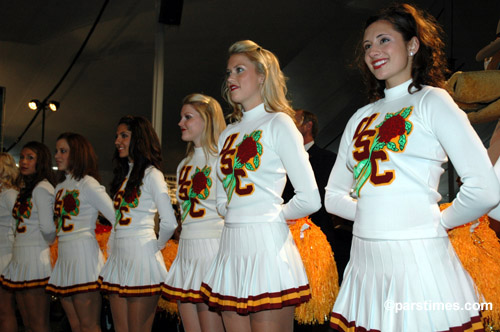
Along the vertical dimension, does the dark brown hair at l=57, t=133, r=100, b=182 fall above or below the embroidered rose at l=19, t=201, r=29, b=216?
above

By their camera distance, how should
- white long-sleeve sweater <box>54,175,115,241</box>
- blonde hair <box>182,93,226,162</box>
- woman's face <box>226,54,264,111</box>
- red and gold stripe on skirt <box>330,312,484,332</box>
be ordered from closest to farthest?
1. red and gold stripe on skirt <box>330,312,484,332</box>
2. woman's face <box>226,54,264,111</box>
3. blonde hair <box>182,93,226,162</box>
4. white long-sleeve sweater <box>54,175,115,241</box>

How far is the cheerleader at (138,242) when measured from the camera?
361cm

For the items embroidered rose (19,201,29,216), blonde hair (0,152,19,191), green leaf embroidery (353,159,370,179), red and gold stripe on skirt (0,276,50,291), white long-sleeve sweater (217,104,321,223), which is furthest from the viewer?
blonde hair (0,152,19,191)

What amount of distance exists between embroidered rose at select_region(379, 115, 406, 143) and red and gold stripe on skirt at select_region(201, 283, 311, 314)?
2.75 feet

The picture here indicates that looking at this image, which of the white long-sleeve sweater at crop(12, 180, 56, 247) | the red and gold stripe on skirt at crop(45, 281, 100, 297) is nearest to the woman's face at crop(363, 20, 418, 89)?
the red and gold stripe on skirt at crop(45, 281, 100, 297)

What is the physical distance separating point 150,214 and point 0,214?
85.9 inches

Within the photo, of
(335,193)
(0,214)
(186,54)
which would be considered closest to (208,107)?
(335,193)

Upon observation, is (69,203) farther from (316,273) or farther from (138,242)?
(316,273)

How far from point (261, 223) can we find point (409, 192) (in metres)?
0.81

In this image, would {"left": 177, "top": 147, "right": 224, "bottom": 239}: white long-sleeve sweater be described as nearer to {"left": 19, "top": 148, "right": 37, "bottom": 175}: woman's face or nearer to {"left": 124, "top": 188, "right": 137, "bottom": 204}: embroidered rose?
{"left": 124, "top": 188, "right": 137, "bottom": 204}: embroidered rose

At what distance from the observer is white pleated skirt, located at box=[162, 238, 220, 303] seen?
10.4 feet

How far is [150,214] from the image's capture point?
379cm

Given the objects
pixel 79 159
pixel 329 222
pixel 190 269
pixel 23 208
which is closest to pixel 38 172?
pixel 23 208

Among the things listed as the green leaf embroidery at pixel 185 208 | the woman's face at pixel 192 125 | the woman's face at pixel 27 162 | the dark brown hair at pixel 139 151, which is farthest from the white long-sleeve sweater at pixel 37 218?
the woman's face at pixel 192 125
